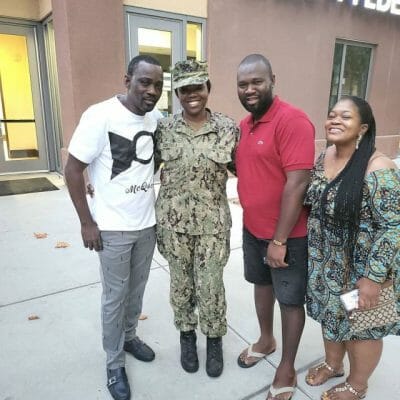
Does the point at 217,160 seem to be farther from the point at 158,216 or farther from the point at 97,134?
the point at 97,134

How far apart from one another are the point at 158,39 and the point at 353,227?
209 inches

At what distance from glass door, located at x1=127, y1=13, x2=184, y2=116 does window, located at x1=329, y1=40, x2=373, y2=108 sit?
3.77m

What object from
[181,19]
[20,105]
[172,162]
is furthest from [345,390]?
[20,105]

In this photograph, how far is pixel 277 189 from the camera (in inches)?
71.9

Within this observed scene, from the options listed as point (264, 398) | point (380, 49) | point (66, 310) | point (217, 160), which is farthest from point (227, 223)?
point (380, 49)

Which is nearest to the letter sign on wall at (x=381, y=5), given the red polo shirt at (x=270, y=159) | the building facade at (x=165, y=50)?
the building facade at (x=165, y=50)

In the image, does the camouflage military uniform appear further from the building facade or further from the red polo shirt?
the building facade

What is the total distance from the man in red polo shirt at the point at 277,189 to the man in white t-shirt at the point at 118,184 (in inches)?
19.7

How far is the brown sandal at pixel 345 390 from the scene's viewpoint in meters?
1.97

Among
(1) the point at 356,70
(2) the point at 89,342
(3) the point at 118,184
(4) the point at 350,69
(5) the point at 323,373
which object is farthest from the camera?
(1) the point at 356,70

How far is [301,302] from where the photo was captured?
195 centimetres

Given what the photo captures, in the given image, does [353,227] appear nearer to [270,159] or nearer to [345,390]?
[270,159]

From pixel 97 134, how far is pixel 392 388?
2168 millimetres

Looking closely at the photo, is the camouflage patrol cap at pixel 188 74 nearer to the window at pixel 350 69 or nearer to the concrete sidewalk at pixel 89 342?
the concrete sidewalk at pixel 89 342
